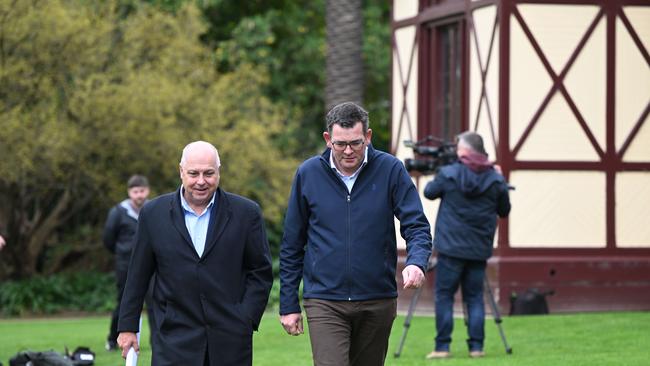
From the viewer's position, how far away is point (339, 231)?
8227 millimetres

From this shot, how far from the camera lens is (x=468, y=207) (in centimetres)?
1378

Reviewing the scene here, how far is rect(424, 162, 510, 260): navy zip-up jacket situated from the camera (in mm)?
13703

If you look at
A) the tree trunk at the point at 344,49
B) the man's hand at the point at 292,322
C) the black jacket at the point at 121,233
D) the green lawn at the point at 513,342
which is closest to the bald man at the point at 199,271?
the man's hand at the point at 292,322

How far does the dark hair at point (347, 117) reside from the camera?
811cm

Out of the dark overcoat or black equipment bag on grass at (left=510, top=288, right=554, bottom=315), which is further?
black equipment bag on grass at (left=510, top=288, right=554, bottom=315)

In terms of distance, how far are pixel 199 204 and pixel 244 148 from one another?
2094 centimetres

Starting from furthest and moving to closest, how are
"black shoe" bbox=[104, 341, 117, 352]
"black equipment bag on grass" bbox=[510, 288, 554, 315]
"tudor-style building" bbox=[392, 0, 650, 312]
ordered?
"tudor-style building" bbox=[392, 0, 650, 312] → "black equipment bag on grass" bbox=[510, 288, 554, 315] → "black shoe" bbox=[104, 341, 117, 352]

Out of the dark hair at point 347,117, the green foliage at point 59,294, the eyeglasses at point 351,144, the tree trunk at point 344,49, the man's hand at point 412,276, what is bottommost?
the green foliage at point 59,294

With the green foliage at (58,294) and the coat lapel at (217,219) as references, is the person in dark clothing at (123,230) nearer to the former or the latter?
the coat lapel at (217,219)

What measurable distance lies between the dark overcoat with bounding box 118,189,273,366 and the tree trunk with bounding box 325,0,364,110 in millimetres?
17937

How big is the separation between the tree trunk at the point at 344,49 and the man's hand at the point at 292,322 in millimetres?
17679

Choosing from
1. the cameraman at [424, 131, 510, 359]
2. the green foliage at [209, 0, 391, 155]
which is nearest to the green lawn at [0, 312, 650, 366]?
the cameraman at [424, 131, 510, 359]

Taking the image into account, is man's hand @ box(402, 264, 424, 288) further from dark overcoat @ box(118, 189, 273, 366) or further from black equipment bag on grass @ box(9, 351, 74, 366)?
black equipment bag on grass @ box(9, 351, 74, 366)

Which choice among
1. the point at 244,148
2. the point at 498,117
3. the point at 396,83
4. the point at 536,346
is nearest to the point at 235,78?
the point at 244,148
